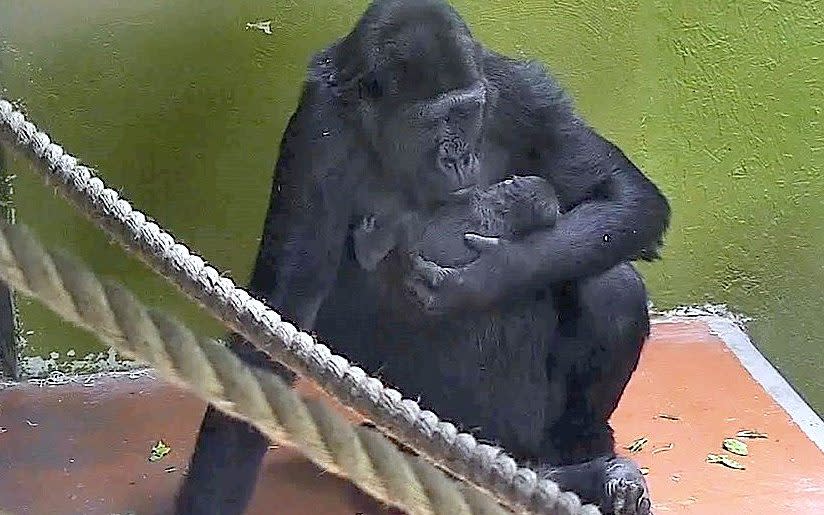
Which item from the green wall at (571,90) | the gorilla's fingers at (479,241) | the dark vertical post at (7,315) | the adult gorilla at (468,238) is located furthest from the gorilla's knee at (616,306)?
the dark vertical post at (7,315)

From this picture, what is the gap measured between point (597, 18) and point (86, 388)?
95 cm

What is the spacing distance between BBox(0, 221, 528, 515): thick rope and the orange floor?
0.81 metres

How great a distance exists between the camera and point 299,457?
160 centimetres

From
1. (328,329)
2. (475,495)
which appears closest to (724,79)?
(328,329)

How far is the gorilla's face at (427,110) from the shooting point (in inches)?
50.8

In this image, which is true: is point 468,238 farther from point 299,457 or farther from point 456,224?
point 299,457

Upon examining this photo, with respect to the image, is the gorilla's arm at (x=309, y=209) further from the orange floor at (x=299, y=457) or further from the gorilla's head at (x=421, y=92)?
the orange floor at (x=299, y=457)

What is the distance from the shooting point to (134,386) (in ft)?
5.90

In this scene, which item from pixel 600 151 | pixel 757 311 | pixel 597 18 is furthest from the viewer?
pixel 757 311

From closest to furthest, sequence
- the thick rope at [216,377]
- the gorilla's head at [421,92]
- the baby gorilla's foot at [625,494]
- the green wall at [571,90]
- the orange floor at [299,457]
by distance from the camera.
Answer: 1. the thick rope at [216,377]
2. the gorilla's head at [421,92]
3. the baby gorilla's foot at [625,494]
4. the orange floor at [299,457]
5. the green wall at [571,90]

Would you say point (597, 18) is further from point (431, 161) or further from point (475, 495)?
point (475, 495)

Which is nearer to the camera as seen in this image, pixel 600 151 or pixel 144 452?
pixel 600 151

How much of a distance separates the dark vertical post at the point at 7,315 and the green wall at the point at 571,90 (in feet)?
0.05

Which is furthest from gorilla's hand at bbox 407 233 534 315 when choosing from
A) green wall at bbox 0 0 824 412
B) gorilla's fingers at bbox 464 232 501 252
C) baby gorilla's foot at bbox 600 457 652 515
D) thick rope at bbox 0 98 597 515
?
thick rope at bbox 0 98 597 515
